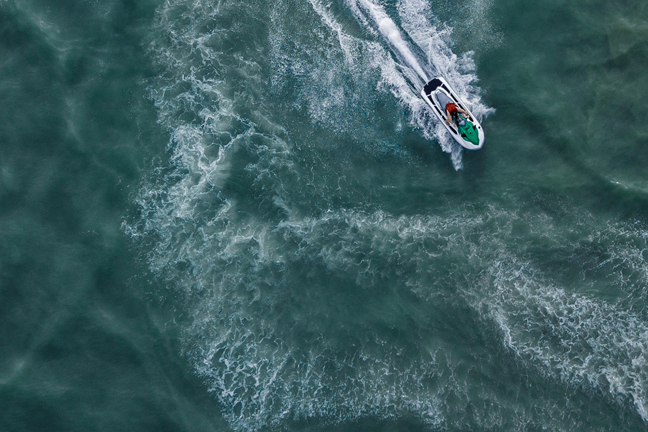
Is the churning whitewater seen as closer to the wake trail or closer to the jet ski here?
the wake trail

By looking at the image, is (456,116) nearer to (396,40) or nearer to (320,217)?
(396,40)

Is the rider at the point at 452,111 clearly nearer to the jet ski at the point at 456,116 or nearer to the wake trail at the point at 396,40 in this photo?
the jet ski at the point at 456,116

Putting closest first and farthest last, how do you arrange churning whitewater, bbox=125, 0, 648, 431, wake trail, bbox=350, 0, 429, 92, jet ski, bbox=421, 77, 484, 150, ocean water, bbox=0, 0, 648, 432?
churning whitewater, bbox=125, 0, 648, 431 < ocean water, bbox=0, 0, 648, 432 < jet ski, bbox=421, 77, 484, 150 < wake trail, bbox=350, 0, 429, 92

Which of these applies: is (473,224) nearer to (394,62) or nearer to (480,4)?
(394,62)

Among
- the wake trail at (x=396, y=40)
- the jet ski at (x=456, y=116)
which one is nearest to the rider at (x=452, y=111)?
the jet ski at (x=456, y=116)

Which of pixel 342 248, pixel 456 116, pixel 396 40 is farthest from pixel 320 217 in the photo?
pixel 396 40

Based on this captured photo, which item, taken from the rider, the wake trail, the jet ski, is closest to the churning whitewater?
the wake trail
